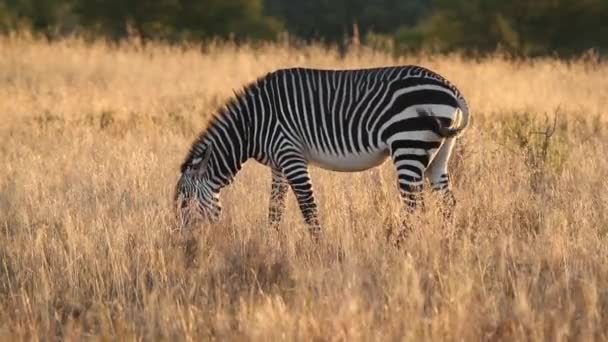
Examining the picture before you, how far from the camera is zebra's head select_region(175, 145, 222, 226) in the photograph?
6066 millimetres

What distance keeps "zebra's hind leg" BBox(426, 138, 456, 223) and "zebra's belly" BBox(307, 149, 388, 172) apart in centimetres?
39

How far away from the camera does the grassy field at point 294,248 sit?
4180 millimetres

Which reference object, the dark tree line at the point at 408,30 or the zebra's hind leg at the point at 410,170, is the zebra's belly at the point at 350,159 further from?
the dark tree line at the point at 408,30

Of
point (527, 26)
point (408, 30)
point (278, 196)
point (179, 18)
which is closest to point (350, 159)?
point (278, 196)

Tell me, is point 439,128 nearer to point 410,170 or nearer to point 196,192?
point 410,170

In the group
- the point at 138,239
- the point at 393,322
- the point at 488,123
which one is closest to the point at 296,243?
the point at 138,239

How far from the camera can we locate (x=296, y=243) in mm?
5590

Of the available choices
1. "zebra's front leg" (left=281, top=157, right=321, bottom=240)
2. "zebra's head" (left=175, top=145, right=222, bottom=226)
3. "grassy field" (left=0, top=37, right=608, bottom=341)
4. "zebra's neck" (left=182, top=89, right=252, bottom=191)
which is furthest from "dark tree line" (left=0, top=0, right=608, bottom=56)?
"zebra's front leg" (left=281, top=157, right=321, bottom=240)

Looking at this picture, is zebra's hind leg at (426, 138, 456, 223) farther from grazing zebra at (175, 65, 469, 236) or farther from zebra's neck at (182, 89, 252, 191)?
zebra's neck at (182, 89, 252, 191)

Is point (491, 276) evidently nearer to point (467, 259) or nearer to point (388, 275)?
point (467, 259)

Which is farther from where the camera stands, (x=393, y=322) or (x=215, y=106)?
(x=215, y=106)

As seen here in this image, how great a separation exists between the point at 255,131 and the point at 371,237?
1.29 meters

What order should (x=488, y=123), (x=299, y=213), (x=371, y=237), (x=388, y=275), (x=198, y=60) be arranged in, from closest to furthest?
(x=388, y=275), (x=371, y=237), (x=299, y=213), (x=488, y=123), (x=198, y=60)

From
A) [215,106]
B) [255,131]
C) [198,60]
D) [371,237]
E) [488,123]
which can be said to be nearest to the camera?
Result: [371,237]
